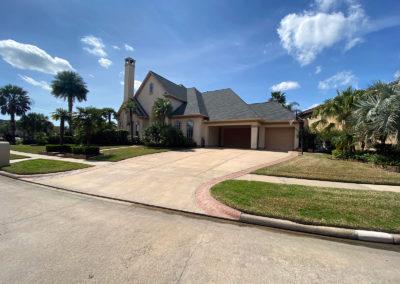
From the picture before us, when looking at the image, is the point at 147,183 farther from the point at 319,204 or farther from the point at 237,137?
the point at 237,137

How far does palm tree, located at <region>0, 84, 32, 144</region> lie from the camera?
30.8 metres

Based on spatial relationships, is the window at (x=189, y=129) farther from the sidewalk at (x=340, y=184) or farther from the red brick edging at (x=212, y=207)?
the red brick edging at (x=212, y=207)

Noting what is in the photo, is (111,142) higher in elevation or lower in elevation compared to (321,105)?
lower

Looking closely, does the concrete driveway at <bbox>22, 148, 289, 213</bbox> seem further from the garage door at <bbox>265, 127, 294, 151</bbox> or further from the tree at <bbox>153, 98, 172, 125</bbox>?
the garage door at <bbox>265, 127, 294, 151</bbox>

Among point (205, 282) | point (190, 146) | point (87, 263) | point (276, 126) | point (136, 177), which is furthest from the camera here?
point (190, 146)

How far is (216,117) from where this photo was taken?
20531 mm

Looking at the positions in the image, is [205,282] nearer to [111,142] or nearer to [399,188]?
[399,188]

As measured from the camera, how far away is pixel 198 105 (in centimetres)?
2236

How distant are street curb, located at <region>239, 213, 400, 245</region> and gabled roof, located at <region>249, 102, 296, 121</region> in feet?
54.3

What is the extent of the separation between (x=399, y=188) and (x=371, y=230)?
187 inches

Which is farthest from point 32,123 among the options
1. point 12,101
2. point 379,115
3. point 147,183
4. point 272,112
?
point 379,115

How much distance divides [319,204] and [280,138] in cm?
1675

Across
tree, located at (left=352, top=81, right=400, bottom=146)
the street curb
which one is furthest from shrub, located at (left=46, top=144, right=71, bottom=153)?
tree, located at (left=352, top=81, right=400, bottom=146)

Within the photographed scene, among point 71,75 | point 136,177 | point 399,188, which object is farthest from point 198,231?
point 71,75
